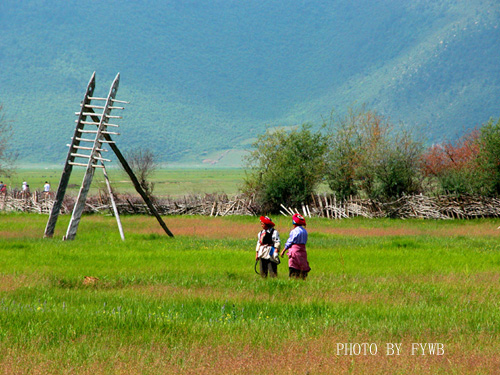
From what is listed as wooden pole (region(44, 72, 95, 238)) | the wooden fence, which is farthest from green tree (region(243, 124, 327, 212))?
wooden pole (region(44, 72, 95, 238))

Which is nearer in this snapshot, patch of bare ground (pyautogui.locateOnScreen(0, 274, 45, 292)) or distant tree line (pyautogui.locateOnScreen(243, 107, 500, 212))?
patch of bare ground (pyautogui.locateOnScreen(0, 274, 45, 292))

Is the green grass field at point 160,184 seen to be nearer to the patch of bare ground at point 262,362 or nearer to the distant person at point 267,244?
the distant person at point 267,244

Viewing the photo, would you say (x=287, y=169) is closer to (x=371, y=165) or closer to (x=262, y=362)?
(x=371, y=165)

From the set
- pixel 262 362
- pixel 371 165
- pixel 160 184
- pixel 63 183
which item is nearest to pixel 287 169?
pixel 371 165

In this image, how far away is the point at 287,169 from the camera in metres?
38.3

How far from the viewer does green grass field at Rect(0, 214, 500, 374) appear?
24.1 ft

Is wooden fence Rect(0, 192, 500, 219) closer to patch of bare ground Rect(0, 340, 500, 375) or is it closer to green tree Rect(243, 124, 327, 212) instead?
green tree Rect(243, 124, 327, 212)

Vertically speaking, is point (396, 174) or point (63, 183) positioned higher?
point (396, 174)

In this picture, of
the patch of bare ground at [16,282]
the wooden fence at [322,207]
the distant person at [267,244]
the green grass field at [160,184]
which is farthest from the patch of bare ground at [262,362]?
the green grass field at [160,184]

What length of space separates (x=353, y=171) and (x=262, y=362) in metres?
34.1

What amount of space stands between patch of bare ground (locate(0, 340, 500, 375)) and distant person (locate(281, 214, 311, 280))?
503 cm

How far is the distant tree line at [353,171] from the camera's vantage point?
37219 millimetres

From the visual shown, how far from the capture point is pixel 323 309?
10.3 meters

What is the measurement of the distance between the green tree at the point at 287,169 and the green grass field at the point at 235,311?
18.1 meters
